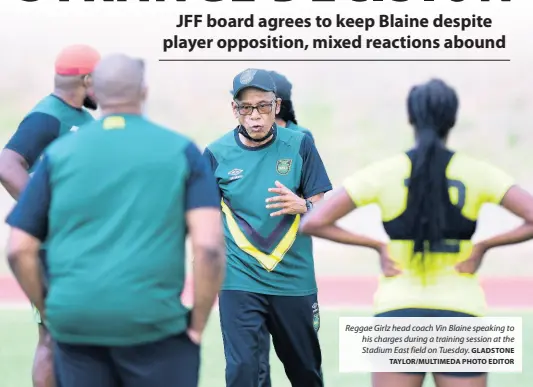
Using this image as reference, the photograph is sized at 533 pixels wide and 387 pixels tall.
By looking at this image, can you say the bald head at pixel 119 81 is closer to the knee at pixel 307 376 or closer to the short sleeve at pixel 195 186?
the short sleeve at pixel 195 186

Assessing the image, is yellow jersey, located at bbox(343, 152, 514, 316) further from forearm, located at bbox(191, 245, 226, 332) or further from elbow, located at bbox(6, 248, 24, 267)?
elbow, located at bbox(6, 248, 24, 267)

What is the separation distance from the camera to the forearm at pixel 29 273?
4.12m

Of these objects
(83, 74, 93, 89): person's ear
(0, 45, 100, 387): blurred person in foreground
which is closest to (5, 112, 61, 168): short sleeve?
(0, 45, 100, 387): blurred person in foreground

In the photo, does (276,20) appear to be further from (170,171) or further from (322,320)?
(170,171)

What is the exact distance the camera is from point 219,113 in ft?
59.1

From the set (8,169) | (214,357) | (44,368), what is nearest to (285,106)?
(8,169)

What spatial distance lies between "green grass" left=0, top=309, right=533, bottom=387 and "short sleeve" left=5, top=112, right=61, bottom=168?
231 cm

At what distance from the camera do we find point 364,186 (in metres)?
4.30

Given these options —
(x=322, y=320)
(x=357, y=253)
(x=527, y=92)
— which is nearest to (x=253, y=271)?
(x=322, y=320)

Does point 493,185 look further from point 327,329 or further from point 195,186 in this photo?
point 327,329

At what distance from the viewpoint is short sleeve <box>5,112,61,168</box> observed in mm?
5770

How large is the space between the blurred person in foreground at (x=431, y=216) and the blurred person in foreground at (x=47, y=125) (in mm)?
2015

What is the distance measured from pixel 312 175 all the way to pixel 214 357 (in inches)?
112

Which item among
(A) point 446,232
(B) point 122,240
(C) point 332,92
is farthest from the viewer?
(C) point 332,92
